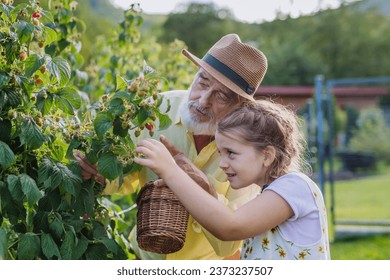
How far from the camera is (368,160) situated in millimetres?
15781

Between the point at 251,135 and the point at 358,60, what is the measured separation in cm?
4559

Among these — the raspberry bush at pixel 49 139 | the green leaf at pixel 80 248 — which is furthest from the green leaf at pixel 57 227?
the green leaf at pixel 80 248

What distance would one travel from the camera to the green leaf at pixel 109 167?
8.96 ft

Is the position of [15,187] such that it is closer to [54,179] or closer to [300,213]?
[54,179]

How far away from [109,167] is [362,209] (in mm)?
10035

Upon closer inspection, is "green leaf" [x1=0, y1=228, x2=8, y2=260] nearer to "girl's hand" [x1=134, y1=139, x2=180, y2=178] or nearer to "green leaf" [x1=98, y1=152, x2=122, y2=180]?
"green leaf" [x1=98, y1=152, x2=122, y2=180]

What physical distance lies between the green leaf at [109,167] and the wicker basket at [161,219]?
19 cm

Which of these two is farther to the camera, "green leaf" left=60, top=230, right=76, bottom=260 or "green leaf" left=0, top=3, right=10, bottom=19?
"green leaf" left=60, top=230, right=76, bottom=260

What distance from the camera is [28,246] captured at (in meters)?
2.77

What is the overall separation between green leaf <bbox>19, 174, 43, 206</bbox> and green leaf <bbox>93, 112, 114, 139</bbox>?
264mm

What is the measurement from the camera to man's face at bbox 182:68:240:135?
10.6 ft

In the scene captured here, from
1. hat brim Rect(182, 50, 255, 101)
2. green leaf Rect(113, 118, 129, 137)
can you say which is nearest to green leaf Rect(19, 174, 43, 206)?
green leaf Rect(113, 118, 129, 137)
